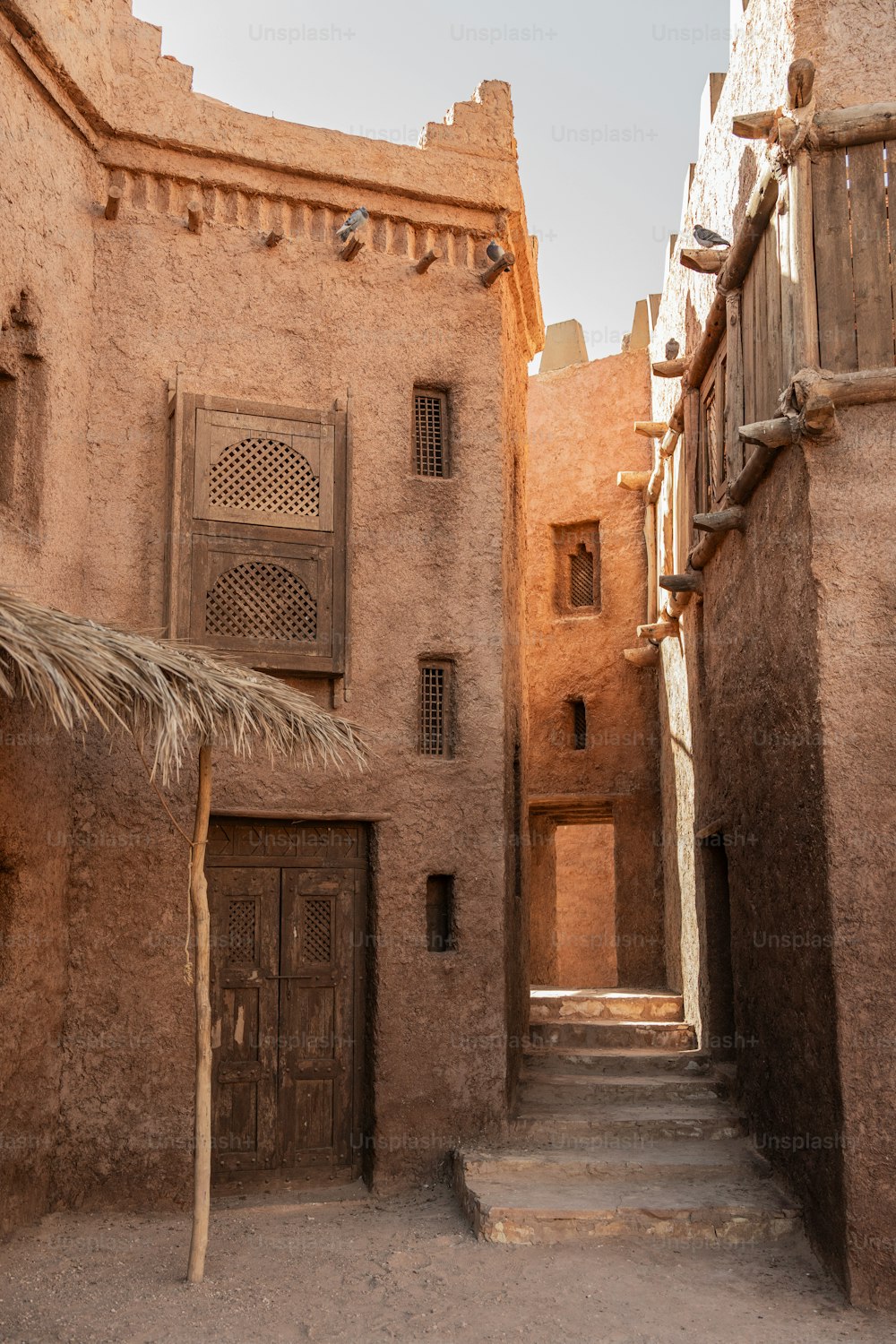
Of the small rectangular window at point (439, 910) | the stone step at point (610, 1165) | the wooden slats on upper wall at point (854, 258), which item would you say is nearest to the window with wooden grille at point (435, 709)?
the small rectangular window at point (439, 910)

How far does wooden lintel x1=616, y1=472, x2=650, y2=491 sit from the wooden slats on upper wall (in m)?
7.80

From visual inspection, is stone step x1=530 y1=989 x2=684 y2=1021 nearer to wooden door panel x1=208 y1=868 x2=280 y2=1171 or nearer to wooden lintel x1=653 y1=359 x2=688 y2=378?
wooden door panel x1=208 y1=868 x2=280 y2=1171

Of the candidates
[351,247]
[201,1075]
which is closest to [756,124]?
[351,247]

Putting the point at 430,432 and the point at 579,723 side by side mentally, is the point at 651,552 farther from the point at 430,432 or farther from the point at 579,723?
the point at 430,432

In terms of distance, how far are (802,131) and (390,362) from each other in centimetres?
355

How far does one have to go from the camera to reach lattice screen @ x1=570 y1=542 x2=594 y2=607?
53.9 ft

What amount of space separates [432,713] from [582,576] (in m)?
7.31

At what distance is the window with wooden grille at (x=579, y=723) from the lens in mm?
15773

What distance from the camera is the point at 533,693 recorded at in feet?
52.2

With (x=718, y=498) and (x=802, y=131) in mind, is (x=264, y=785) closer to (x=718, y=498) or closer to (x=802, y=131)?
(x=718, y=498)

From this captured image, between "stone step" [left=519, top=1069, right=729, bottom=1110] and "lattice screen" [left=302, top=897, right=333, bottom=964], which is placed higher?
"lattice screen" [left=302, top=897, right=333, bottom=964]

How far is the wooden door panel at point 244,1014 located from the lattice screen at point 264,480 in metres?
2.72

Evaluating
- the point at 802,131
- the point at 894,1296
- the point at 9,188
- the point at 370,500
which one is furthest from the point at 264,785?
the point at 802,131

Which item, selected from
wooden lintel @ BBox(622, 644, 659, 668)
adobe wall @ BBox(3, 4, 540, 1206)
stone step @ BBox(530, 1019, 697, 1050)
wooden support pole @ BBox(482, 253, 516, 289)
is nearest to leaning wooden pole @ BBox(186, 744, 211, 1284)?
adobe wall @ BBox(3, 4, 540, 1206)
